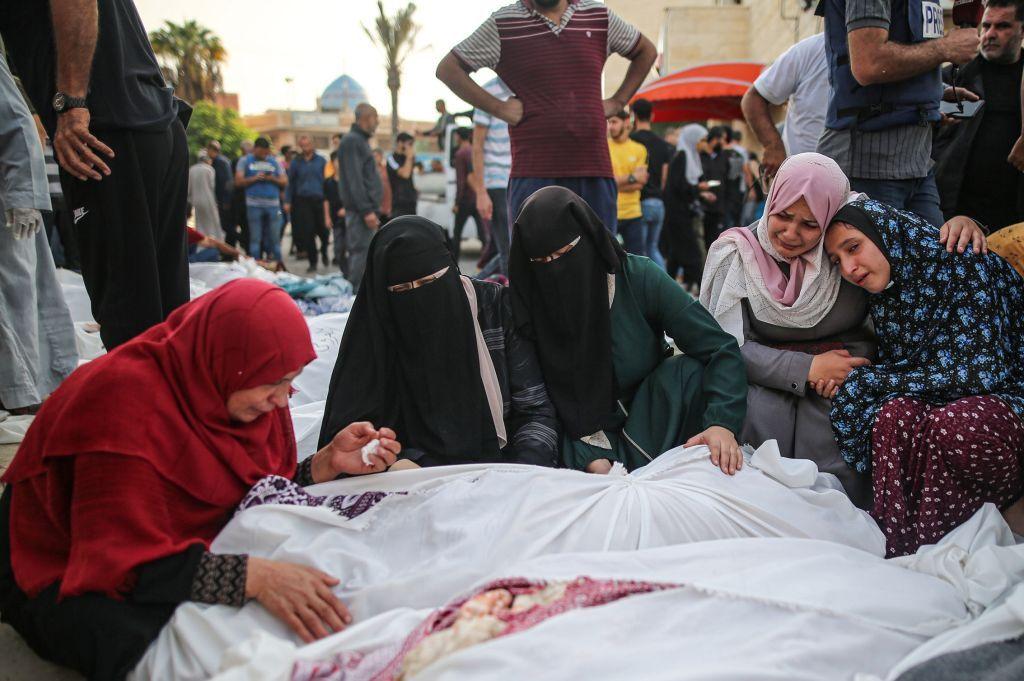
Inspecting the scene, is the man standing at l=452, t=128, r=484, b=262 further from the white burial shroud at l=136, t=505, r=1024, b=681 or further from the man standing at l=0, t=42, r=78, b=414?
the white burial shroud at l=136, t=505, r=1024, b=681

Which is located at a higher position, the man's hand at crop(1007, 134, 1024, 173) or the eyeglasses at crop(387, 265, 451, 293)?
the man's hand at crop(1007, 134, 1024, 173)

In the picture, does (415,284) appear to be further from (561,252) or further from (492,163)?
(492,163)

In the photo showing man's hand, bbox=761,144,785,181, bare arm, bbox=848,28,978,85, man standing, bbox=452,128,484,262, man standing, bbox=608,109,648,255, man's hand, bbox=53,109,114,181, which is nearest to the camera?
man's hand, bbox=53,109,114,181

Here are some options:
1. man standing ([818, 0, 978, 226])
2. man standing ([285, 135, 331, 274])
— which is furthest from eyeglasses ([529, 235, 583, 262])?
man standing ([285, 135, 331, 274])

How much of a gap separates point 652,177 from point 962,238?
5314mm

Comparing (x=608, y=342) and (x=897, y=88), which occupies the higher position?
(x=897, y=88)

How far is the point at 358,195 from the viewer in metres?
7.23

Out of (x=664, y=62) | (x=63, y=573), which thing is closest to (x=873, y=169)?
(x=63, y=573)

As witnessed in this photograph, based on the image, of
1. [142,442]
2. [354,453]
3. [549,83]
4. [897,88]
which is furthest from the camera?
[549,83]

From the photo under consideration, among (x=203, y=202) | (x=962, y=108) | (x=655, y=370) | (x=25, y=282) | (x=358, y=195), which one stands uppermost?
(x=962, y=108)

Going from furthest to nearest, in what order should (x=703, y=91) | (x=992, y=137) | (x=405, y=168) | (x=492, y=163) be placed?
(x=703, y=91) < (x=405, y=168) < (x=492, y=163) < (x=992, y=137)

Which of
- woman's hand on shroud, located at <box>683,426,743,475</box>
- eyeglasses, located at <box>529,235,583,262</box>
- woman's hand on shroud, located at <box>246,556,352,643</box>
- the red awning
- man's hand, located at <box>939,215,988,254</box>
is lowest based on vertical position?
woman's hand on shroud, located at <box>246,556,352,643</box>

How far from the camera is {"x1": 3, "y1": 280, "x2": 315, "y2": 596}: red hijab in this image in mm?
1612

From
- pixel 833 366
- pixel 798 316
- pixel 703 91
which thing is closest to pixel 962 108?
pixel 798 316
